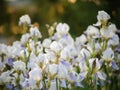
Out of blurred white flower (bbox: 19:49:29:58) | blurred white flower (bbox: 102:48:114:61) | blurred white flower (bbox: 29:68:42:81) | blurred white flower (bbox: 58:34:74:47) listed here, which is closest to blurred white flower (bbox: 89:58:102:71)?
blurred white flower (bbox: 102:48:114:61)

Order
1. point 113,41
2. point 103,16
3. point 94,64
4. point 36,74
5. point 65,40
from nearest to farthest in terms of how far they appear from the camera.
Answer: point 36,74 → point 94,64 → point 103,16 → point 113,41 → point 65,40

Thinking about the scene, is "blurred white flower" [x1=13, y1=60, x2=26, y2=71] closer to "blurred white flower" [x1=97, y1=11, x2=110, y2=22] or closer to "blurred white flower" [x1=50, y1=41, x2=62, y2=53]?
"blurred white flower" [x1=50, y1=41, x2=62, y2=53]

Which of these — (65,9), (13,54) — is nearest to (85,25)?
(65,9)

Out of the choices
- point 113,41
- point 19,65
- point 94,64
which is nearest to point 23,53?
point 19,65

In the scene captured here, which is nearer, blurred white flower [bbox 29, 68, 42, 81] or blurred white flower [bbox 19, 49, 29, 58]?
blurred white flower [bbox 29, 68, 42, 81]

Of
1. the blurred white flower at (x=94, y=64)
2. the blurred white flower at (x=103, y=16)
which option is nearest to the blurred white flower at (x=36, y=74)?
the blurred white flower at (x=94, y=64)

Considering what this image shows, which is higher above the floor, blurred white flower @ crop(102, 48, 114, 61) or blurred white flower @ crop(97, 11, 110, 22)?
blurred white flower @ crop(97, 11, 110, 22)

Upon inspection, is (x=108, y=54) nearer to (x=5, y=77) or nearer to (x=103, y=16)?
(x=103, y=16)

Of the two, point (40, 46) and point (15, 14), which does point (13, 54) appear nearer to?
point (40, 46)
